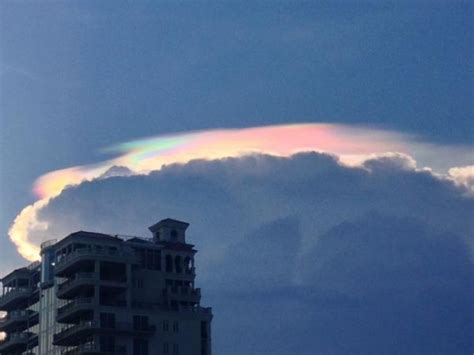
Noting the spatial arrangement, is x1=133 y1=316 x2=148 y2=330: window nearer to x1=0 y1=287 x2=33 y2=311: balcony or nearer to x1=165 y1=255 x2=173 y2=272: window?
x1=165 y1=255 x2=173 y2=272: window

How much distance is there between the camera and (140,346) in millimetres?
155500

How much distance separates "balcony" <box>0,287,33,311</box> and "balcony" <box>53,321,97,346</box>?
64.3ft

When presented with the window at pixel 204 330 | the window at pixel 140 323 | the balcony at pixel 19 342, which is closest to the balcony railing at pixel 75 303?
the window at pixel 140 323

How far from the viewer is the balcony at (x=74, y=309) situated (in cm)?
15150

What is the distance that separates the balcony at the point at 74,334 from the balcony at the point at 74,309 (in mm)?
1771

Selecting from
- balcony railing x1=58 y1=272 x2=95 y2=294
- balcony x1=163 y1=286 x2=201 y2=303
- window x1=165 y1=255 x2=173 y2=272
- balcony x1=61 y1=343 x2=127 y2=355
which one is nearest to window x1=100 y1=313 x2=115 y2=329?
balcony x1=61 y1=343 x2=127 y2=355

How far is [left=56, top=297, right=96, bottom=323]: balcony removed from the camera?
497 ft

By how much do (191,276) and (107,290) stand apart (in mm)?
18685

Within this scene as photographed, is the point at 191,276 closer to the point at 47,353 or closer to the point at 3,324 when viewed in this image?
the point at 47,353

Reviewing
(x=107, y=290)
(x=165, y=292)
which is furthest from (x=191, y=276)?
(x=107, y=290)

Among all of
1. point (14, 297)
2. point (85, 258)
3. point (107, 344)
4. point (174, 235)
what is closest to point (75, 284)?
point (85, 258)

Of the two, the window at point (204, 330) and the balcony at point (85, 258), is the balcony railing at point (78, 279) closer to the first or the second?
the balcony at point (85, 258)

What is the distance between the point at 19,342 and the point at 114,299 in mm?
27973

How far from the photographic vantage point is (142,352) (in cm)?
15538
